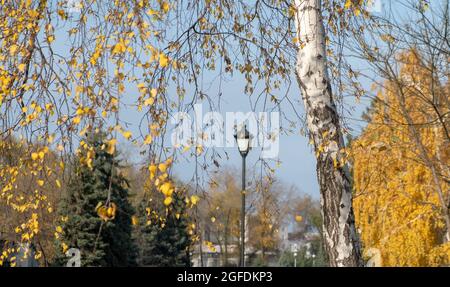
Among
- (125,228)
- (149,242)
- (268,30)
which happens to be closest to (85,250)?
(125,228)

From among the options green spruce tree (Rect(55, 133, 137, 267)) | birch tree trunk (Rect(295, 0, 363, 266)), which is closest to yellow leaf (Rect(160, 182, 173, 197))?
birch tree trunk (Rect(295, 0, 363, 266))

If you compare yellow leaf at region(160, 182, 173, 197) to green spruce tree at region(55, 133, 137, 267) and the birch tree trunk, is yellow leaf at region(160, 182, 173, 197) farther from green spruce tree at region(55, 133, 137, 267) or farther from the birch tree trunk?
green spruce tree at region(55, 133, 137, 267)

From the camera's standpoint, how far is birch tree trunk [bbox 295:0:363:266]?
4.18 meters

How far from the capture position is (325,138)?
4242 millimetres

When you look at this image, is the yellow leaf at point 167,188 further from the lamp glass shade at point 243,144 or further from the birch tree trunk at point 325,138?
the lamp glass shade at point 243,144

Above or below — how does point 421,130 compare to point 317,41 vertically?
above

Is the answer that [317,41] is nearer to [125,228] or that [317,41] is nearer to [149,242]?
[125,228]

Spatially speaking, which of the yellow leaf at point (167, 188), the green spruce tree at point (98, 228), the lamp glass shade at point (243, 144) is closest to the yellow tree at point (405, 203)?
the lamp glass shade at point (243, 144)

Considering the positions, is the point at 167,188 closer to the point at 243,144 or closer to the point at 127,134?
the point at 127,134

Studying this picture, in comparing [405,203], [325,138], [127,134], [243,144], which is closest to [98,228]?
[405,203]

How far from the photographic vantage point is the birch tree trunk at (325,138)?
13.7 ft

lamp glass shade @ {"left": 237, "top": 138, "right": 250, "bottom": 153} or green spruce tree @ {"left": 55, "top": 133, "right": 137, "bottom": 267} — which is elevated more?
green spruce tree @ {"left": 55, "top": 133, "right": 137, "bottom": 267}

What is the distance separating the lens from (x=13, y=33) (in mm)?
4473
